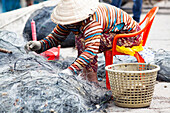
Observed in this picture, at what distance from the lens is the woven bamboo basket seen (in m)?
2.57

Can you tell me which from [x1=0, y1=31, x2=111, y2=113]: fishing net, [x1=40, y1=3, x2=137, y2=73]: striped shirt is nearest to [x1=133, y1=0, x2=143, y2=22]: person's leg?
[x1=40, y1=3, x2=137, y2=73]: striped shirt

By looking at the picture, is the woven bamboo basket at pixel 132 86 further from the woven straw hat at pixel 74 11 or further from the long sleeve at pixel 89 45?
the woven straw hat at pixel 74 11

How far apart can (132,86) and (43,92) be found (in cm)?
84

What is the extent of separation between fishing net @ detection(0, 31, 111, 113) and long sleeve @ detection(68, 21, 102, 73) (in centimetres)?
18

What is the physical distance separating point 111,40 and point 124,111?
962mm

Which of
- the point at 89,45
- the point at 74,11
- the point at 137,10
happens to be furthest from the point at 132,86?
the point at 137,10

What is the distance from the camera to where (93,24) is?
9.91 ft

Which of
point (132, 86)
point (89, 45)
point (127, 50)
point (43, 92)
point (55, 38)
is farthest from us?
point (55, 38)

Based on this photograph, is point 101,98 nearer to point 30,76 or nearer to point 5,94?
point 30,76

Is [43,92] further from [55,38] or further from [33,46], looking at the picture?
[55,38]

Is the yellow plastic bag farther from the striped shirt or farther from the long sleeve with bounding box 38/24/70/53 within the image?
the long sleeve with bounding box 38/24/70/53

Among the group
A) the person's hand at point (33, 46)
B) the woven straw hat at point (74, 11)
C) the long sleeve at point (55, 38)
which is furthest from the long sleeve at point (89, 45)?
the person's hand at point (33, 46)

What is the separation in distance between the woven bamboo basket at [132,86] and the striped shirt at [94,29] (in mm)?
364

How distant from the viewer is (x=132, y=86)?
260 cm
